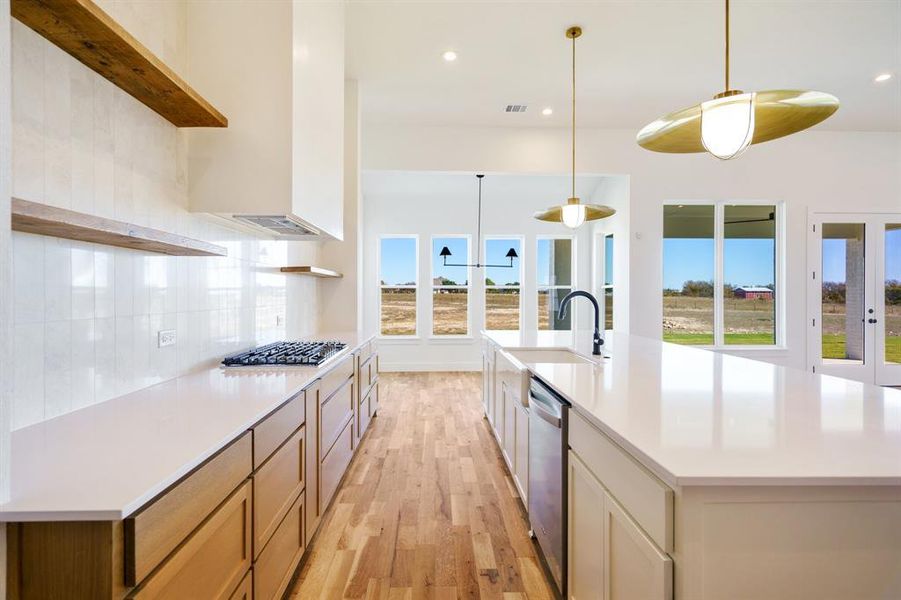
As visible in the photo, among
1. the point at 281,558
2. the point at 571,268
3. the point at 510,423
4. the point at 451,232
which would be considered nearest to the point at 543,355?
the point at 510,423

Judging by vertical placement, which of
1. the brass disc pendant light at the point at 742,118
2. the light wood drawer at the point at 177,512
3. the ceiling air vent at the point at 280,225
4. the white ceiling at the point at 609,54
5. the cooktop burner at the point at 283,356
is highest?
the white ceiling at the point at 609,54

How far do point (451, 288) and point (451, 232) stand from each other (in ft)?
3.15

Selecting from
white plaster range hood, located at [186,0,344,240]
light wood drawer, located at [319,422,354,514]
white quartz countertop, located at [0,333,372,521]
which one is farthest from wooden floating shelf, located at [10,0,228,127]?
light wood drawer, located at [319,422,354,514]

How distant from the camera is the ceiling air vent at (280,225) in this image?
2.17 meters

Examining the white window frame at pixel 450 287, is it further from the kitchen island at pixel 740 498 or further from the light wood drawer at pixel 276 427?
the kitchen island at pixel 740 498

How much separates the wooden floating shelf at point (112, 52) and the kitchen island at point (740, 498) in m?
1.83

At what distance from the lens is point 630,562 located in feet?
3.56

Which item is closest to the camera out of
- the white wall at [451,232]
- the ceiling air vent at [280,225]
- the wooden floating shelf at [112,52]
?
the wooden floating shelf at [112,52]

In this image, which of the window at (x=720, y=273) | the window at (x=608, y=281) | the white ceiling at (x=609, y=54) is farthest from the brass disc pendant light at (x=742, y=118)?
the window at (x=608, y=281)

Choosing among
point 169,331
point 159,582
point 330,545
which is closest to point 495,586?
point 330,545

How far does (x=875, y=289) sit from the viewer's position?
17.6ft

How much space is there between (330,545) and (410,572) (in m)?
0.48

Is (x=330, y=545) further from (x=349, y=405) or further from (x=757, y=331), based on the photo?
(x=757, y=331)

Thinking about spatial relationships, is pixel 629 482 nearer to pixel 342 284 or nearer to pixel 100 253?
pixel 100 253
